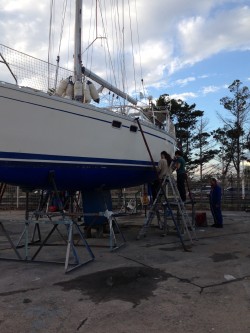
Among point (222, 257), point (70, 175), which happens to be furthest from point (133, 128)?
point (222, 257)

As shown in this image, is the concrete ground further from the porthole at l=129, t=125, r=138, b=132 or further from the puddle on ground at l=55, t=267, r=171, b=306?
the porthole at l=129, t=125, r=138, b=132

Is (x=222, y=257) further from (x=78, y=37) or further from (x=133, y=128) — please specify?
(x=78, y=37)

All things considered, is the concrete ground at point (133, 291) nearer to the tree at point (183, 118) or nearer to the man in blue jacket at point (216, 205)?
the man in blue jacket at point (216, 205)

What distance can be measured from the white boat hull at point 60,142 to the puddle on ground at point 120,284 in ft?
7.53

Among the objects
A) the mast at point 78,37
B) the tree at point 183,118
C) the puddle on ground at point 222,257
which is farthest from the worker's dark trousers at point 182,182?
the tree at point 183,118

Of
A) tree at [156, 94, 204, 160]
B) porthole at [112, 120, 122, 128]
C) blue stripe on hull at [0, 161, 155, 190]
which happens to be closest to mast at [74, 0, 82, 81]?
porthole at [112, 120, 122, 128]

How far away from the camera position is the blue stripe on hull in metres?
7.21

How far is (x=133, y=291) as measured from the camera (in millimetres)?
5453

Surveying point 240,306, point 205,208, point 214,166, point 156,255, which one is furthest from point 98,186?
point 214,166

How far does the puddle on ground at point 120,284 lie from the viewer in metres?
5.24

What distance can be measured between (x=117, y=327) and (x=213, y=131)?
3962 centimetres

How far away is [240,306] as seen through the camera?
4762 millimetres

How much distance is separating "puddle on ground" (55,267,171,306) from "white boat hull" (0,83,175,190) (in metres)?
2.30

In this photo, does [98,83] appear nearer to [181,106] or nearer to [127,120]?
[127,120]
